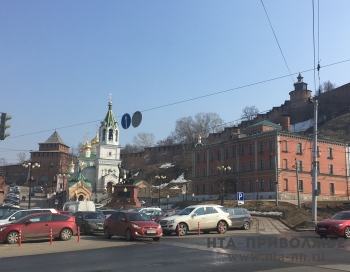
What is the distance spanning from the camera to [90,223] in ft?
77.4

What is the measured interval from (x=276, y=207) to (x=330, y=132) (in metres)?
65.1

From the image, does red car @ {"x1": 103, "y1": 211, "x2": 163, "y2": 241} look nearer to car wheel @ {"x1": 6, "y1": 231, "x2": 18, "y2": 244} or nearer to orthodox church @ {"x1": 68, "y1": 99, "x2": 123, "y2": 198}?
car wheel @ {"x1": 6, "y1": 231, "x2": 18, "y2": 244}

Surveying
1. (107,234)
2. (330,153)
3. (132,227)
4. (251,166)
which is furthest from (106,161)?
(132,227)

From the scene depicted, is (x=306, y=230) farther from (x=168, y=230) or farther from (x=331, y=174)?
(x=331, y=174)

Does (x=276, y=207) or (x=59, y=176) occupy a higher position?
(x=59, y=176)

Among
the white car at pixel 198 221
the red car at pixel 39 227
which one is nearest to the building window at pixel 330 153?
the white car at pixel 198 221

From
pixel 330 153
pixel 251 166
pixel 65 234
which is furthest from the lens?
pixel 330 153

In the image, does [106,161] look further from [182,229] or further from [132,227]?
[132,227]

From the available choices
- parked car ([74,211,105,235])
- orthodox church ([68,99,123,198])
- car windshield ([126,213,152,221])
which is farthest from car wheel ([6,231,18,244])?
orthodox church ([68,99,123,198])

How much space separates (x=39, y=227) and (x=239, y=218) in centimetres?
1299

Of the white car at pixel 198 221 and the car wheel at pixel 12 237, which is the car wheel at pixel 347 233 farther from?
the car wheel at pixel 12 237

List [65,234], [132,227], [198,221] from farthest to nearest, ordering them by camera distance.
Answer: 1. [198,221]
2. [65,234]
3. [132,227]

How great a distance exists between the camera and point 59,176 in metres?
107

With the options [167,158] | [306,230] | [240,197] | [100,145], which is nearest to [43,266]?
[306,230]
